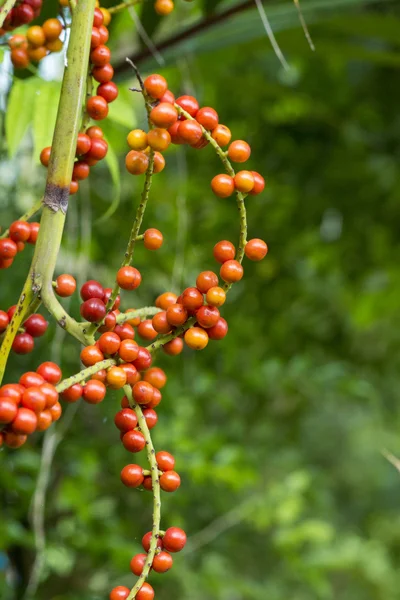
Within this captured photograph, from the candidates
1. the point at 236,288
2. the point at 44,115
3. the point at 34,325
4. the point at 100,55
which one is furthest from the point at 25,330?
the point at 236,288

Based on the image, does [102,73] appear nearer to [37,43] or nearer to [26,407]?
[37,43]

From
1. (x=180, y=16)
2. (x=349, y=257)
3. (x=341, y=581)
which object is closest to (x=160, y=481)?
(x=180, y=16)

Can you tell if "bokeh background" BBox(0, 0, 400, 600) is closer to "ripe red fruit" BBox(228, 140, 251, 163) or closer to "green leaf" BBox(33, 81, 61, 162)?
"green leaf" BBox(33, 81, 61, 162)

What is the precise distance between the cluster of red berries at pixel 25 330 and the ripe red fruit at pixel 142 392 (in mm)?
47

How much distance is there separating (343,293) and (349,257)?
0.23 m

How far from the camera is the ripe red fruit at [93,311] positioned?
8.9 inches

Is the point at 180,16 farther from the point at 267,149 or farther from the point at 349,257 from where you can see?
the point at 349,257

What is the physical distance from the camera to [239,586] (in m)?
1.08

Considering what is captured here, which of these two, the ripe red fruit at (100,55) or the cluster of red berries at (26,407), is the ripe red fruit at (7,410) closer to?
the cluster of red berries at (26,407)

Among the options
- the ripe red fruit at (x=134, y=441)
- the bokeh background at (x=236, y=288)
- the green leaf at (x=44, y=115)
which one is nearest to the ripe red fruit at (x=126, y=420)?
the ripe red fruit at (x=134, y=441)

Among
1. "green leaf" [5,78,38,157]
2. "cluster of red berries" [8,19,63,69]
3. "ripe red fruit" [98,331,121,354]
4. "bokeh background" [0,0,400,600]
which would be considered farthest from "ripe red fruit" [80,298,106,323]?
"bokeh background" [0,0,400,600]

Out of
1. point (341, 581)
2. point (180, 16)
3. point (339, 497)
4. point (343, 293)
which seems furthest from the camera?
point (339, 497)

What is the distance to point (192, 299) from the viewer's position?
23cm

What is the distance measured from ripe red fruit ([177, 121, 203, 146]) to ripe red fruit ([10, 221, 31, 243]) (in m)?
0.08
